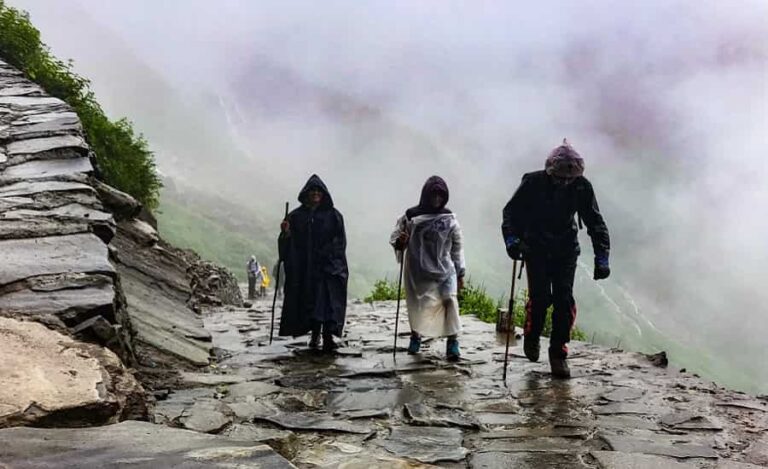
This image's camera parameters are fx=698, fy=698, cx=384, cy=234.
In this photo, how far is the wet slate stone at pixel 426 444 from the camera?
401cm

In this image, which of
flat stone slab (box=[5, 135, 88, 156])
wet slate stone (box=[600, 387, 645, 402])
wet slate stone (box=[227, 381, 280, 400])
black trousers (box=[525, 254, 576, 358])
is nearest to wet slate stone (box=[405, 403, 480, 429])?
wet slate stone (box=[227, 381, 280, 400])

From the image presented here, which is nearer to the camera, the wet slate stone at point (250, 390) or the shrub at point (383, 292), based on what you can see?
the wet slate stone at point (250, 390)

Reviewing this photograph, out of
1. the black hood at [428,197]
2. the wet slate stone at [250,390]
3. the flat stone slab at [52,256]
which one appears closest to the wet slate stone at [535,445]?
the wet slate stone at [250,390]

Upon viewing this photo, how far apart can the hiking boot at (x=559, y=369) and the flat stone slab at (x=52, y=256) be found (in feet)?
13.2

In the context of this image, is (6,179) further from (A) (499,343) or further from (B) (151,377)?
(A) (499,343)

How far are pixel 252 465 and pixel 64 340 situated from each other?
60.7 inches

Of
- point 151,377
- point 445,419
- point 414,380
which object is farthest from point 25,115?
point 445,419

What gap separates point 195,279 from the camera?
44.4 feet

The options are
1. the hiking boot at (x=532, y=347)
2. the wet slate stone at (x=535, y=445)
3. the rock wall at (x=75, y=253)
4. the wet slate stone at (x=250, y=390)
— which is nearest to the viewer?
the rock wall at (x=75, y=253)

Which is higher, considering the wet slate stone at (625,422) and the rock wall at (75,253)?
the rock wall at (75,253)

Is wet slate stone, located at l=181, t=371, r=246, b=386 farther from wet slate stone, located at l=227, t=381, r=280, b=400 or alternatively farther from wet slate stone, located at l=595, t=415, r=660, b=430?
wet slate stone, located at l=595, t=415, r=660, b=430

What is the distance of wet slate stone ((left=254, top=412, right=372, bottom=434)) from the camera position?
4430mm

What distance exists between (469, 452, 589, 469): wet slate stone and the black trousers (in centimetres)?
249

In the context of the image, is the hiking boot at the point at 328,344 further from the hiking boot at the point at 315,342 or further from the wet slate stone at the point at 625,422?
the wet slate stone at the point at 625,422
